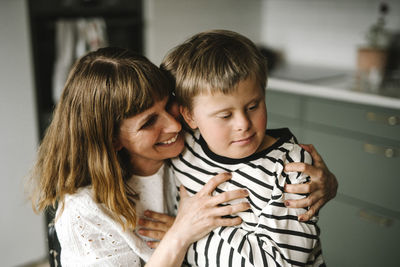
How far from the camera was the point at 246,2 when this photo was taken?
127 inches

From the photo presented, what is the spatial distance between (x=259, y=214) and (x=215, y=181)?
141 mm

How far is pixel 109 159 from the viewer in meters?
1.07

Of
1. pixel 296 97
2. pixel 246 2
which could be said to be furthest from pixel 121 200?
pixel 246 2

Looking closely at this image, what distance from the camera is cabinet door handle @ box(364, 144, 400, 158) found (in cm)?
218

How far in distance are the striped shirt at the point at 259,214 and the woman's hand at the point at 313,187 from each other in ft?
0.05

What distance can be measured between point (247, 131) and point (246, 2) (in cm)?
247

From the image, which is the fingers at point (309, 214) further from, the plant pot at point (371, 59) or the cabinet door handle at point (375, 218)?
the plant pot at point (371, 59)

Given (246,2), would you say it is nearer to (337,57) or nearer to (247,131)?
(337,57)

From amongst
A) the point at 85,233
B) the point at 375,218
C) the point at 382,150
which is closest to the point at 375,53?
the point at 382,150

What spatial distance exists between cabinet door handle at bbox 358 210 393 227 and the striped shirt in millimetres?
1330

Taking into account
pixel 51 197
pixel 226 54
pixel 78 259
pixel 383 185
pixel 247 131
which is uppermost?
pixel 226 54

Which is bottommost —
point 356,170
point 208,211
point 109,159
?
point 356,170

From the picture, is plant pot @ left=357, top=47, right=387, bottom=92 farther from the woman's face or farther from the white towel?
the woman's face

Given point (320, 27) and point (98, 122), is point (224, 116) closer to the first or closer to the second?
point (98, 122)
